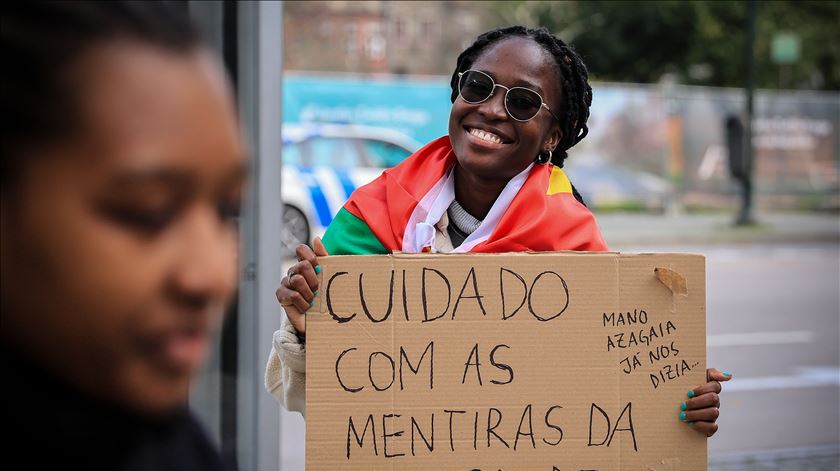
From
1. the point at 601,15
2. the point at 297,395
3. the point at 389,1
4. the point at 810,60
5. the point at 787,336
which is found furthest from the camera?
the point at 389,1

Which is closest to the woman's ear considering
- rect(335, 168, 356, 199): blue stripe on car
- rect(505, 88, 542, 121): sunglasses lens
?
rect(505, 88, 542, 121): sunglasses lens

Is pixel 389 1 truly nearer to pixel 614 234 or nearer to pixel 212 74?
pixel 614 234

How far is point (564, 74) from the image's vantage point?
2.48 metres

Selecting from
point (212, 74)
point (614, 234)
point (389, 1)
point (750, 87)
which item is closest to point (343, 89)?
point (614, 234)

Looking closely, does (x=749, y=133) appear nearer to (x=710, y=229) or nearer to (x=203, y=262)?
(x=710, y=229)

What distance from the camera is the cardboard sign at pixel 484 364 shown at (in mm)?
2047

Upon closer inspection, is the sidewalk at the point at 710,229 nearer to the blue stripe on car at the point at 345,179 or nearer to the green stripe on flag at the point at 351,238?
the blue stripe on car at the point at 345,179

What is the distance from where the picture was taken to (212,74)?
791 millimetres

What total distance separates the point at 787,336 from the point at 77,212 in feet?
29.4

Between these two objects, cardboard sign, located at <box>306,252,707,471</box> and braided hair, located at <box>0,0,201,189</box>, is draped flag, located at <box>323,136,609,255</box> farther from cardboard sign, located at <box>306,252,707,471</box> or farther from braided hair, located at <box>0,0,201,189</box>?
braided hair, located at <box>0,0,201,189</box>

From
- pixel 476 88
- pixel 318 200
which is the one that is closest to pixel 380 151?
pixel 318 200

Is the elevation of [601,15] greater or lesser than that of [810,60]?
greater

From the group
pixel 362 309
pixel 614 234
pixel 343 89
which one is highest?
pixel 343 89

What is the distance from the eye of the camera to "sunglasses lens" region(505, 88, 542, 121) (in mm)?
2307
